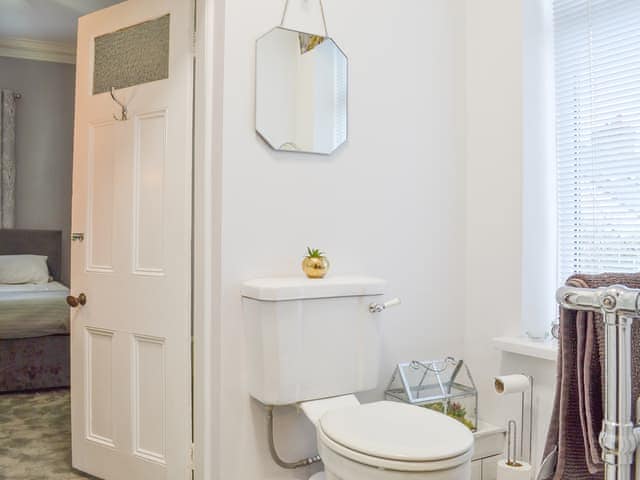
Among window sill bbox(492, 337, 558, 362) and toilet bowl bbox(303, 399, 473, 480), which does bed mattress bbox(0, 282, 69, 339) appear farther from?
window sill bbox(492, 337, 558, 362)

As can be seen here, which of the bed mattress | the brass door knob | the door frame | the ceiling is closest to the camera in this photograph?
the door frame

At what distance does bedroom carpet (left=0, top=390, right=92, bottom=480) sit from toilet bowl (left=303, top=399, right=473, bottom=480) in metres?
1.45

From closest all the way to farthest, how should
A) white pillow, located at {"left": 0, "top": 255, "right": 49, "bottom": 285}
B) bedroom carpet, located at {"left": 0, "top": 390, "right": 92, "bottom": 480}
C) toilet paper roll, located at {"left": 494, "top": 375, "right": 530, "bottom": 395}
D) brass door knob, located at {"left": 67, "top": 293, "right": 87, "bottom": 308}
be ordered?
1. toilet paper roll, located at {"left": 494, "top": 375, "right": 530, "bottom": 395}
2. brass door knob, located at {"left": 67, "top": 293, "right": 87, "bottom": 308}
3. bedroom carpet, located at {"left": 0, "top": 390, "right": 92, "bottom": 480}
4. white pillow, located at {"left": 0, "top": 255, "right": 49, "bottom": 285}

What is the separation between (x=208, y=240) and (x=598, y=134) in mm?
1492

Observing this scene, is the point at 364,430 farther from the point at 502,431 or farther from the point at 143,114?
the point at 143,114

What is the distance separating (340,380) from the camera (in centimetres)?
196

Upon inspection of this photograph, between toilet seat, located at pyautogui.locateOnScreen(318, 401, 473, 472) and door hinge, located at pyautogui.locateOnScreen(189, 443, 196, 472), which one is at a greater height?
toilet seat, located at pyautogui.locateOnScreen(318, 401, 473, 472)

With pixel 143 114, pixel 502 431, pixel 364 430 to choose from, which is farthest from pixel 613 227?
pixel 143 114

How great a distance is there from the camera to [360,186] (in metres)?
2.24

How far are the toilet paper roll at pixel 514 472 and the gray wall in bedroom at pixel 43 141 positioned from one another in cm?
443

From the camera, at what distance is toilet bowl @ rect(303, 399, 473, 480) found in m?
1.39

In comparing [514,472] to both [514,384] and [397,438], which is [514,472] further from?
[397,438]

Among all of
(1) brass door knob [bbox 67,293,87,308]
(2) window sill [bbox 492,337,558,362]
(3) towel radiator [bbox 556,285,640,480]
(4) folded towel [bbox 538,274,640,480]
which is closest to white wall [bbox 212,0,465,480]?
(2) window sill [bbox 492,337,558,362]

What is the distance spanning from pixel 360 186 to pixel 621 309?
146 cm
